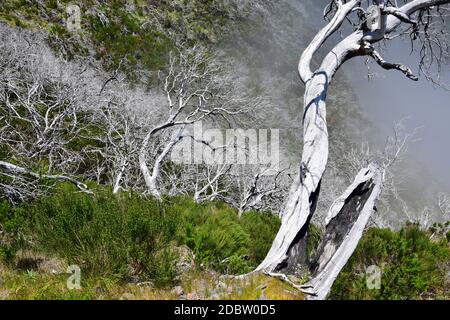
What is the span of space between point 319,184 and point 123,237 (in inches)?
105

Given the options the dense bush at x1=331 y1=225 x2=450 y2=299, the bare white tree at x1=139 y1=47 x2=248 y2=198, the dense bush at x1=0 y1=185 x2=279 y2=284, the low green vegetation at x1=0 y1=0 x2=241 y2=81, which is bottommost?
the dense bush at x1=331 y1=225 x2=450 y2=299

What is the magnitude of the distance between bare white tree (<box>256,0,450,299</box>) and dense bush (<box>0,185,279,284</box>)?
0.76 m

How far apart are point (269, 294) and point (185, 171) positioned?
16.3 m

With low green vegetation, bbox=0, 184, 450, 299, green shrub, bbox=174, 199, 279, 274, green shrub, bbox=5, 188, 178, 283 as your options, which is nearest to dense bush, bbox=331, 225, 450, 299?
low green vegetation, bbox=0, 184, 450, 299

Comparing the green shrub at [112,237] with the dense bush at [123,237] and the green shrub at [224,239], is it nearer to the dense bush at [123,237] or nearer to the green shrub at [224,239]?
the dense bush at [123,237]

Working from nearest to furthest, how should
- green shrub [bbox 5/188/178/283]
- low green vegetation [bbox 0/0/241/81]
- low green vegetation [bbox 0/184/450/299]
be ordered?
low green vegetation [bbox 0/184/450/299] → green shrub [bbox 5/188/178/283] → low green vegetation [bbox 0/0/241/81]

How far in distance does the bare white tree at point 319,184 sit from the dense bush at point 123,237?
0.76 m

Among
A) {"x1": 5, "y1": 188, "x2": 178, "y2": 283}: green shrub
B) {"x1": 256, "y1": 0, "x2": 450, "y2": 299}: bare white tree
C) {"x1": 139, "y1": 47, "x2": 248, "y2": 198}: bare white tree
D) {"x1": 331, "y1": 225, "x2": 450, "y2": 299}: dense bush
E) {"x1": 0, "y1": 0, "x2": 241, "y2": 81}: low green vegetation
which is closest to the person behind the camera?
{"x1": 5, "y1": 188, "x2": 178, "y2": 283}: green shrub

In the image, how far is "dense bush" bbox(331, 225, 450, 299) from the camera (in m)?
4.44

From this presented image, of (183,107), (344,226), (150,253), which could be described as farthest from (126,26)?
(150,253)

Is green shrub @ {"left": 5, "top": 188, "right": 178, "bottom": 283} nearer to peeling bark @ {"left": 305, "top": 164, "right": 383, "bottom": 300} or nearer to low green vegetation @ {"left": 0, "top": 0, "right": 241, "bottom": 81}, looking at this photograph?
peeling bark @ {"left": 305, "top": 164, "right": 383, "bottom": 300}

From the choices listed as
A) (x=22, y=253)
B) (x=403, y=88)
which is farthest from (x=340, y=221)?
(x=403, y=88)

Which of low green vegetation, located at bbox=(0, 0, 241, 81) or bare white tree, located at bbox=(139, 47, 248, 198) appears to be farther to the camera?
low green vegetation, located at bbox=(0, 0, 241, 81)

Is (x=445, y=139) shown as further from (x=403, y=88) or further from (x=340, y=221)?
(x=340, y=221)
